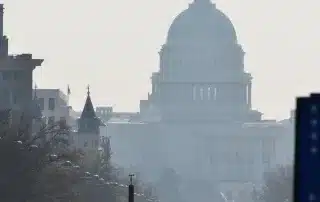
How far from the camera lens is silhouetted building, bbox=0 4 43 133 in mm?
106562

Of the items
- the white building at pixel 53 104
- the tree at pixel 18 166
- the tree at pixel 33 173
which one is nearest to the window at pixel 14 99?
the white building at pixel 53 104

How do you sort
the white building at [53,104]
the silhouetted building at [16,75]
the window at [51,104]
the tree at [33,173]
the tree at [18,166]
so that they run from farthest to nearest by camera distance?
the window at [51,104] → the white building at [53,104] → the silhouetted building at [16,75] → the tree at [33,173] → the tree at [18,166]

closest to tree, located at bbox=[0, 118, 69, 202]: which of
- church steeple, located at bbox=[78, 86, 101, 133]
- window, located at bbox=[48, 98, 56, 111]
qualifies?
church steeple, located at bbox=[78, 86, 101, 133]

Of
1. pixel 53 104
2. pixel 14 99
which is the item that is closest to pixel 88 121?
pixel 53 104

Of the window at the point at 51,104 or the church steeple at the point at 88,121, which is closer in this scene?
the church steeple at the point at 88,121

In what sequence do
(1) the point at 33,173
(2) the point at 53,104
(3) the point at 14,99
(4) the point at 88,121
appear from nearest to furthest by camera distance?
1. (1) the point at 33,173
2. (3) the point at 14,99
3. (4) the point at 88,121
4. (2) the point at 53,104

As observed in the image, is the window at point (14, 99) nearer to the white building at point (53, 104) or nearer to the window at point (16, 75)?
the window at point (16, 75)

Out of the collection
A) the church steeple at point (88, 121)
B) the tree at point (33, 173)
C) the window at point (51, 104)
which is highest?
the window at point (51, 104)

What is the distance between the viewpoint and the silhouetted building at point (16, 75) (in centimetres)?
10656

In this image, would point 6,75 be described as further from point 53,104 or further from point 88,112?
point 53,104

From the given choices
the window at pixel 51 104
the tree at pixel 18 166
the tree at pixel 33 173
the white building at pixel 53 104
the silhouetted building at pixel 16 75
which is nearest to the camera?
the tree at pixel 18 166

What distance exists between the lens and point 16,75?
11200 centimetres

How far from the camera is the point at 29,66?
365ft

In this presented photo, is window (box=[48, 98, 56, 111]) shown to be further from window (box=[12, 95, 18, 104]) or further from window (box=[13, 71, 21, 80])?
window (box=[12, 95, 18, 104])
